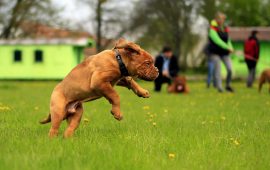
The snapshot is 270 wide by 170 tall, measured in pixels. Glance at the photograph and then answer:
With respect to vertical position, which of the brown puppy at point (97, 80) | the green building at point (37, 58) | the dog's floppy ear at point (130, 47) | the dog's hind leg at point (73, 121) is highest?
the dog's floppy ear at point (130, 47)

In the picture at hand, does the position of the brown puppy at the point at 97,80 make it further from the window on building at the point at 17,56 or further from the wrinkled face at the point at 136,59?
the window on building at the point at 17,56

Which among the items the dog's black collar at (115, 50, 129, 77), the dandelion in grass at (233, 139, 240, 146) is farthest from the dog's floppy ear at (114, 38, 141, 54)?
the dandelion in grass at (233, 139, 240, 146)

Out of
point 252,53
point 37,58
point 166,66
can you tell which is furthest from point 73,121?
point 37,58

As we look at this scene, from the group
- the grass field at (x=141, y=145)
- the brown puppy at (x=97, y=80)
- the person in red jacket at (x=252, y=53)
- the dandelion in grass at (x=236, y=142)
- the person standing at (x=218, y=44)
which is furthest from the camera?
the person in red jacket at (x=252, y=53)

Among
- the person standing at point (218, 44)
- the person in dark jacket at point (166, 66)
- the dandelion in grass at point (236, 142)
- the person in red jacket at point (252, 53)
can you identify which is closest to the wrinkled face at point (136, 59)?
the dandelion in grass at point (236, 142)

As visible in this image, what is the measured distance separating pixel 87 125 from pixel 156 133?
1.54 metres

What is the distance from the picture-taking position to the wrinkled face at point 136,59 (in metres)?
6.29

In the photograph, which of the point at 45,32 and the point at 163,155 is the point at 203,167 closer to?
the point at 163,155

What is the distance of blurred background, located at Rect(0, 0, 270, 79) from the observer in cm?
3819

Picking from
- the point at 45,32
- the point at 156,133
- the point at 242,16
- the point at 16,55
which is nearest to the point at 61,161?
the point at 156,133

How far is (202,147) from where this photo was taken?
18.9 ft

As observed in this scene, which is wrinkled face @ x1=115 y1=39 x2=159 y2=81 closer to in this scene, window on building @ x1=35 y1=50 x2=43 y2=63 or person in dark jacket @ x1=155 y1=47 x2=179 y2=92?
person in dark jacket @ x1=155 y1=47 x2=179 y2=92

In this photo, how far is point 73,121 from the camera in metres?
6.39

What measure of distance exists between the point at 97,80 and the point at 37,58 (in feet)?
107
